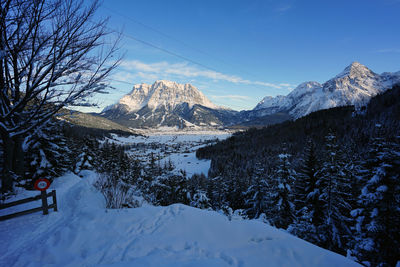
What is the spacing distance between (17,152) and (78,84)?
16.9 ft

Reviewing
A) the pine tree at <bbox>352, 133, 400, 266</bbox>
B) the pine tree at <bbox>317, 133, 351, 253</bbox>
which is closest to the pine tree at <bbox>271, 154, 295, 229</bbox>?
the pine tree at <bbox>317, 133, 351, 253</bbox>

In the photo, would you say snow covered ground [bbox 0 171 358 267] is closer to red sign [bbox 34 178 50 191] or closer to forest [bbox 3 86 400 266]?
red sign [bbox 34 178 50 191]

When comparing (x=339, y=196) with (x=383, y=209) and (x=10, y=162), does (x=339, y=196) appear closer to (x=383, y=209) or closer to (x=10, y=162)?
(x=383, y=209)

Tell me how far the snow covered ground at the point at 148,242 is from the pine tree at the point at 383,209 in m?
5.06

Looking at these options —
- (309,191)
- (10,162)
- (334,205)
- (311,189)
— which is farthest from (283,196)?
(10,162)

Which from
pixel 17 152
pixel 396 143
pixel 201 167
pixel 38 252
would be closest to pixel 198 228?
pixel 38 252

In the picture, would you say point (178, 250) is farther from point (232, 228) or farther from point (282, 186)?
point (282, 186)

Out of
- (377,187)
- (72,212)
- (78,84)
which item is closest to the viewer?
(78,84)

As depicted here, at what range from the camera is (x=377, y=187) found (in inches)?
280

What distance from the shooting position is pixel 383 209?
6914mm

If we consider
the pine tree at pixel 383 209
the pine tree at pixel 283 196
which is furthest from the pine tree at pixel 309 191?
the pine tree at pixel 383 209

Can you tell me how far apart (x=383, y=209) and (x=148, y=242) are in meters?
9.14

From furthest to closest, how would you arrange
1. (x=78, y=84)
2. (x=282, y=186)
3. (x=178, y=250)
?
(x=282, y=186) < (x=78, y=84) < (x=178, y=250)

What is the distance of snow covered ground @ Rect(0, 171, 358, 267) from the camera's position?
12.0 feet
